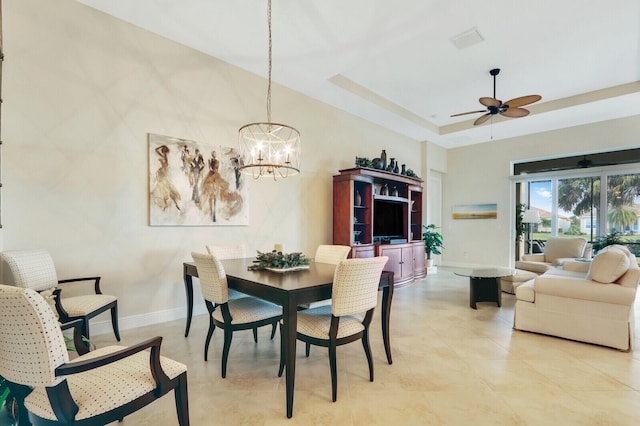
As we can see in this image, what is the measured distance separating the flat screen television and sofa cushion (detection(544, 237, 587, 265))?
2.59m

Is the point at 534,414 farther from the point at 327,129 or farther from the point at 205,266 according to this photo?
the point at 327,129

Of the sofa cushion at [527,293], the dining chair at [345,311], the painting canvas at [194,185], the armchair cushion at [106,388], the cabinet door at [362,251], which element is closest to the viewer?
the armchair cushion at [106,388]

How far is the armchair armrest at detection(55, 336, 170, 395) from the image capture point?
3.90 feet

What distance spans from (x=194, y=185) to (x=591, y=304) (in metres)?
4.33

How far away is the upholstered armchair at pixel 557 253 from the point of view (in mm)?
5398

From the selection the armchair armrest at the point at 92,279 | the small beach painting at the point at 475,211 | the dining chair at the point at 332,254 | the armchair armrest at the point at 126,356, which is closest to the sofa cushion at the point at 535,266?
the small beach painting at the point at 475,211

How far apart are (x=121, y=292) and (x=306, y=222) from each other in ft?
8.53

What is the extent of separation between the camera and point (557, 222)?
7.02m

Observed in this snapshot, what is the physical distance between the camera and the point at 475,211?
7.89m

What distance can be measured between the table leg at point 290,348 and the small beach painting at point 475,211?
712cm

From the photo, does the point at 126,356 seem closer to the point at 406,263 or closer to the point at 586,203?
the point at 406,263

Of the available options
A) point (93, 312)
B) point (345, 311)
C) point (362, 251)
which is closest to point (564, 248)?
point (362, 251)

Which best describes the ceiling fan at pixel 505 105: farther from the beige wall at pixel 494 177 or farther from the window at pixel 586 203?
the window at pixel 586 203

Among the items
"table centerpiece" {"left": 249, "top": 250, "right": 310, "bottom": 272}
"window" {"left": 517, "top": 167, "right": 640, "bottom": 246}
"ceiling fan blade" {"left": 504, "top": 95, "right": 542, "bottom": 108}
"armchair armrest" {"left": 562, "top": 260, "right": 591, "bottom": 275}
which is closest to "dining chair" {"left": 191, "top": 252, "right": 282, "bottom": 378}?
"table centerpiece" {"left": 249, "top": 250, "right": 310, "bottom": 272}
